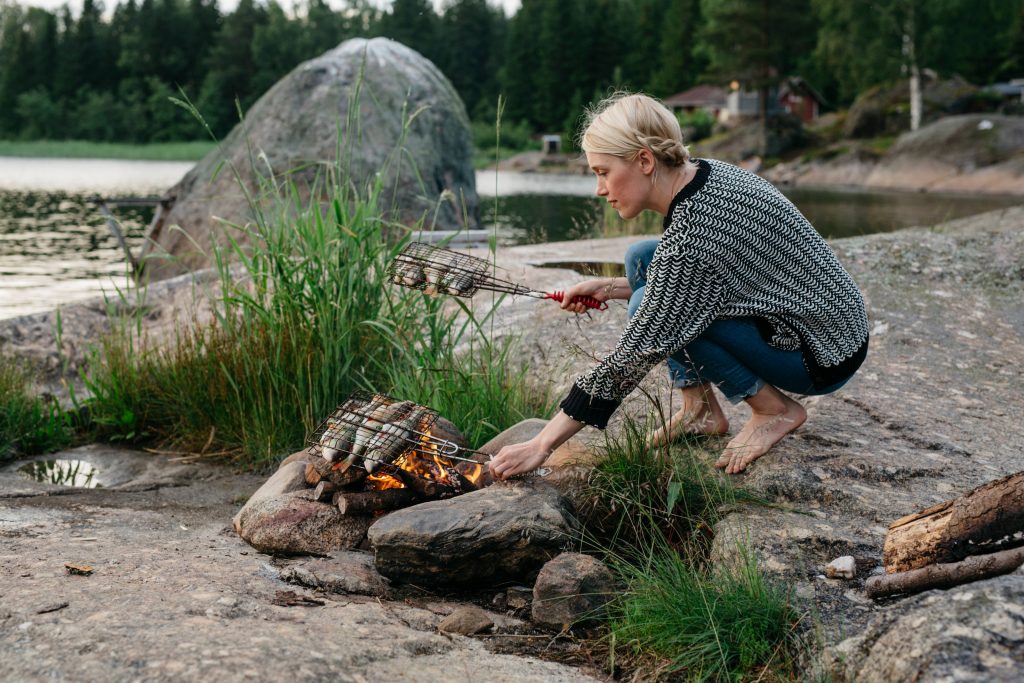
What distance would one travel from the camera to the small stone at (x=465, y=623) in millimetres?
2723

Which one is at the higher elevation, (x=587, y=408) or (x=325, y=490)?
(x=587, y=408)

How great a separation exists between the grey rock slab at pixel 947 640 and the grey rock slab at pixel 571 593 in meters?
0.69

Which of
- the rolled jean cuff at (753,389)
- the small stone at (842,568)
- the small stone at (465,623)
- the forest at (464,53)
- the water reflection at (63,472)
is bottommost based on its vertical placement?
the water reflection at (63,472)

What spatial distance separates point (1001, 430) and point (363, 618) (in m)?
2.65

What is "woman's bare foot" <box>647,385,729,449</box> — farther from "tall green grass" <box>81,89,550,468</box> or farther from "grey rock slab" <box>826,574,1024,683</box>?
"grey rock slab" <box>826,574,1024,683</box>

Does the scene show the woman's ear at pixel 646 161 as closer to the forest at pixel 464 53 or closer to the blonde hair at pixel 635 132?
the blonde hair at pixel 635 132

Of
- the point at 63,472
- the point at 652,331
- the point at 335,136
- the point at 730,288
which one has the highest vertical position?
the point at 335,136

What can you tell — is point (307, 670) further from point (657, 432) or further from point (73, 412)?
point (73, 412)

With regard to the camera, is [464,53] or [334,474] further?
[464,53]

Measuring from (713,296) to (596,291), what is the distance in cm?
49

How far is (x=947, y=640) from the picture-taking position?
209 centimetres

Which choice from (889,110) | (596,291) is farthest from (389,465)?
(889,110)

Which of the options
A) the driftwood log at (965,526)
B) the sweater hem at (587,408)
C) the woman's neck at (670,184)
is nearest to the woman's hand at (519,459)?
the sweater hem at (587,408)

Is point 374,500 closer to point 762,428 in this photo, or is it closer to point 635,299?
point 635,299
